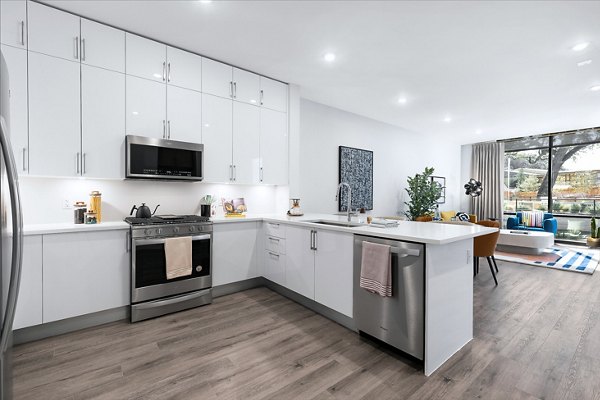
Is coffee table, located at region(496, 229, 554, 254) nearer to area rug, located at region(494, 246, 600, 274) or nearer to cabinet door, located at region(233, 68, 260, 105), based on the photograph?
area rug, located at region(494, 246, 600, 274)

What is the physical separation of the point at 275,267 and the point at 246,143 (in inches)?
62.6

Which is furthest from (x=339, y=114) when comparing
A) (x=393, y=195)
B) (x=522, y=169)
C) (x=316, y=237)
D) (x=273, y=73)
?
(x=522, y=169)

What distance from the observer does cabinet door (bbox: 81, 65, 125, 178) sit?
2.64m

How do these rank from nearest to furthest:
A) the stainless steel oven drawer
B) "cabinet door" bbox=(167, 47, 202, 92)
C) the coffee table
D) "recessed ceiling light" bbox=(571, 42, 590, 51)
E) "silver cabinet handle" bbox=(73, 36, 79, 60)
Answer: "silver cabinet handle" bbox=(73, 36, 79, 60)
the stainless steel oven drawer
"recessed ceiling light" bbox=(571, 42, 590, 51)
"cabinet door" bbox=(167, 47, 202, 92)
the coffee table

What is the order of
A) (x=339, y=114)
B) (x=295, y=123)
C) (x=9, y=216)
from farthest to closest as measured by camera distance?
(x=339, y=114) < (x=295, y=123) < (x=9, y=216)

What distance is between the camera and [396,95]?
454cm

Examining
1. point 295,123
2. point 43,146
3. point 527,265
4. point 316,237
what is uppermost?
point 295,123

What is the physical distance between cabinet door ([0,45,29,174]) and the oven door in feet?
3.59

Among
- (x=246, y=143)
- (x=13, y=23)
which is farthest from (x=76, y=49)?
(x=246, y=143)

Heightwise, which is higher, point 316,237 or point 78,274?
point 316,237

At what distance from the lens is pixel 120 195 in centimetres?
308

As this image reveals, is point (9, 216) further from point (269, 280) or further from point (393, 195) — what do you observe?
point (393, 195)

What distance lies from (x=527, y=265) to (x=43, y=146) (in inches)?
256

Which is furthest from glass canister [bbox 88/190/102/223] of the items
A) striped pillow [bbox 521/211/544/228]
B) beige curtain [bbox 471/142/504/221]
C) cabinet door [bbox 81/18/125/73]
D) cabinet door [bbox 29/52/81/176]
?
beige curtain [bbox 471/142/504/221]
